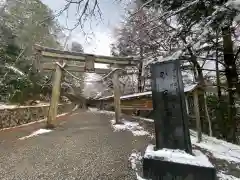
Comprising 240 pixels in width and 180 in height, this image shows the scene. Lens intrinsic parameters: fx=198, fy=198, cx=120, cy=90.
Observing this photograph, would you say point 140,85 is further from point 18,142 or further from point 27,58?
point 18,142

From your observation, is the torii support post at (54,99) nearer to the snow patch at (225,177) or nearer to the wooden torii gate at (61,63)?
the wooden torii gate at (61,63)

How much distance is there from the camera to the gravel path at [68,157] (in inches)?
135

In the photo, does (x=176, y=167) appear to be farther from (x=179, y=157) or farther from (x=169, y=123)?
(x=169, y=123)

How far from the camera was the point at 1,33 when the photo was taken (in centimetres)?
1385

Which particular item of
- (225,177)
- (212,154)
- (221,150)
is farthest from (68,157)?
(221,150)

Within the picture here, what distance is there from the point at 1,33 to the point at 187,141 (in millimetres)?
14933

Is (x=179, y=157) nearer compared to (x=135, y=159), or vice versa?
(x=179, y=157)

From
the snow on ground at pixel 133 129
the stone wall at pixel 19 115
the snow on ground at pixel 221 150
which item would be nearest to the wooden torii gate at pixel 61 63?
the snow on ground at pixel 133 129

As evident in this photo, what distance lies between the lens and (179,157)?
10.1ft

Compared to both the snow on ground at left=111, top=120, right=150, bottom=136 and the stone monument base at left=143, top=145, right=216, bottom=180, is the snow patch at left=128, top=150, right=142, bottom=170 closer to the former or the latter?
the stone monument base at left=143, top=145, right=216, bottom=180

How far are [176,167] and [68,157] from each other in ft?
7.96

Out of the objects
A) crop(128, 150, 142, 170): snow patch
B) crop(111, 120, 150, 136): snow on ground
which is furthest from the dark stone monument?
crop(111, 120, 150, 136): snow on ground

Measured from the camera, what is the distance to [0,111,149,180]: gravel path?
3420 mm

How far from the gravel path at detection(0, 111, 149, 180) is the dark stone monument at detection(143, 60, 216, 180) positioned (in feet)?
1.75
